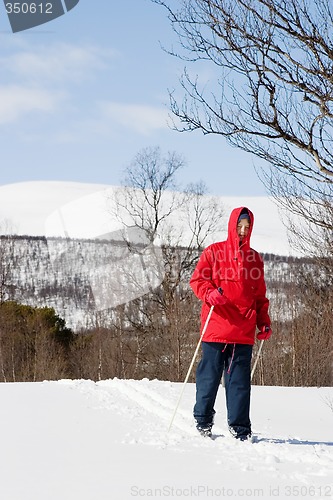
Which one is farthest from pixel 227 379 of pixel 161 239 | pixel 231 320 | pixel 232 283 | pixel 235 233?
pixel 161 239

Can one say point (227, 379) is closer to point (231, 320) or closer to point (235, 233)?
point (231, 320)

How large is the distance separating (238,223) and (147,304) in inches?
778

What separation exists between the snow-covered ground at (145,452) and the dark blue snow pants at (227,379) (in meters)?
0.19

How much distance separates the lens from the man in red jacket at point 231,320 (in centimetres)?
460

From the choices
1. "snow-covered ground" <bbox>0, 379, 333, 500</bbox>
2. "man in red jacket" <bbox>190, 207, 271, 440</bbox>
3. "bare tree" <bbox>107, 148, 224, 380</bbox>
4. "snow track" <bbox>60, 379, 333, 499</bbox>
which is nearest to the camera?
"snow-covered ground" <bbox>0, 379, 333, 500</bbox>

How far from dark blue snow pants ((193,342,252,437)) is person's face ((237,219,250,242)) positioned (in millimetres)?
765

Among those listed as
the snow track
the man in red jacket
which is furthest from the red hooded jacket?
the snow track

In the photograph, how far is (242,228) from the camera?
15.3ft

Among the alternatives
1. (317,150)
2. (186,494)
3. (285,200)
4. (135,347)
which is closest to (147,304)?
(135,347)

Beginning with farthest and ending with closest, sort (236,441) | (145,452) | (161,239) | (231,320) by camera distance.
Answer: (161,239) < (231,320) < (236,441) < (145,452)

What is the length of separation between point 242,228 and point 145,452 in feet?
5.51

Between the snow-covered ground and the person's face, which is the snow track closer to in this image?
the snow-covered ground

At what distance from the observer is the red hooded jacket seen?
461cm

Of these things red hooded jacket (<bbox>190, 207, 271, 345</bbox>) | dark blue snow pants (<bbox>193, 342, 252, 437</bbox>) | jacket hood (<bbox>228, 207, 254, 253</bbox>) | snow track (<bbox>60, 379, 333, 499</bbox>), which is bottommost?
snow track (<bbox>60, 379, 333, 499</bbox>)
